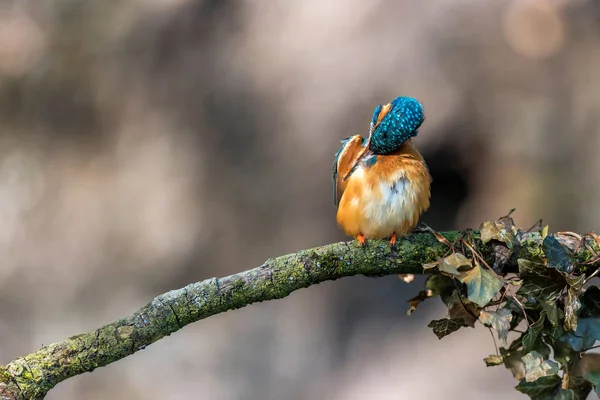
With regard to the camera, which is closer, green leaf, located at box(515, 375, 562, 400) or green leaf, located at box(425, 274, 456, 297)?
green leaf, located at box(515, 375, 562, 400)

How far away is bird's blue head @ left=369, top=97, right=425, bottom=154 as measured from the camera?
1.79 metres

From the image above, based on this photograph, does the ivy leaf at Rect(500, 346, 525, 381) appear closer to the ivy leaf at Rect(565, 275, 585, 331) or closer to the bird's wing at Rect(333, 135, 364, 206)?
the ivy leaf at Rect(565, 275, 585, 331)

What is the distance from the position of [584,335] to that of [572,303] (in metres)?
0.12

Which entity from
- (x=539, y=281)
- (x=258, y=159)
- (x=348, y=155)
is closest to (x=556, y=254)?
(x=539, y=281)

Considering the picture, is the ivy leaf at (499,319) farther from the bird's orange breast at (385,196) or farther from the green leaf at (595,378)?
the bird's orange breast at (385,196)

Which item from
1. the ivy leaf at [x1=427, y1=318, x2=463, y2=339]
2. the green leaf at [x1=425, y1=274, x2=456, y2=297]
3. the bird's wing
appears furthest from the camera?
the bird's wing

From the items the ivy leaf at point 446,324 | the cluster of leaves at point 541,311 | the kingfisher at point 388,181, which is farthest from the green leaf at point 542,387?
the kingfisher at point 388,181

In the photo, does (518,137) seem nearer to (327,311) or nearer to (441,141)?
(441,141)

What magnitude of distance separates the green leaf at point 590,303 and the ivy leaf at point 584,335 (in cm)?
2

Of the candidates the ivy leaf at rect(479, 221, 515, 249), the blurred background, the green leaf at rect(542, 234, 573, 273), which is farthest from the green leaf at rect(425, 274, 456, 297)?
the blurred background

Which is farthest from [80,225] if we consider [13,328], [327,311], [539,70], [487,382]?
[539,70]

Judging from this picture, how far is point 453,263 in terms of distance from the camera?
4.79 feet

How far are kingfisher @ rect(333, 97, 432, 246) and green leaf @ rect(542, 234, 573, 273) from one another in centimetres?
40

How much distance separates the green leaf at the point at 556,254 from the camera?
4.77ft
